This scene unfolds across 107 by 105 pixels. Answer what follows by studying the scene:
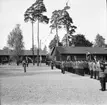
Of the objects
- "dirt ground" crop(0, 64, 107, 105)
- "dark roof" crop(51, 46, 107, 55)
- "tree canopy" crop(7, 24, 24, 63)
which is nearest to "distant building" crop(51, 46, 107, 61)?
"dark roof" crop(51, 46, 107, 55)

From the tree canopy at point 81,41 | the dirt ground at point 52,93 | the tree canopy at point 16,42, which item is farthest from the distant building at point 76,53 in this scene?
the dirt ground at point 52,93

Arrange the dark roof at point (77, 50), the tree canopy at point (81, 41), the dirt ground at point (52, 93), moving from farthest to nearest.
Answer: the tree canopy at point (81, 41)
the dark roof at point (77, 50)
the dirt ground at point (52, 93)

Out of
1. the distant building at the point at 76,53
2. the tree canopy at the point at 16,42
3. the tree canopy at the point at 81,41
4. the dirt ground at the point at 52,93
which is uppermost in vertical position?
the tree canopy at the point at 81,41

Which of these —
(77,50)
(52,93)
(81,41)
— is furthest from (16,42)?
(52,93)

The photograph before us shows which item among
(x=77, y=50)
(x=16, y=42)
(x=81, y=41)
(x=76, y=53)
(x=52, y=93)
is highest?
(x=81, y=41)

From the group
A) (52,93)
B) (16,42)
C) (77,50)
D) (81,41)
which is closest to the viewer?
(52,93)

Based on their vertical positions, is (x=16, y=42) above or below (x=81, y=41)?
below

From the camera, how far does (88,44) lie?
3159 inches

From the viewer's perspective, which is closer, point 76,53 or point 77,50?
point 76,53

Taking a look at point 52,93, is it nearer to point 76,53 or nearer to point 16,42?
point 76,53

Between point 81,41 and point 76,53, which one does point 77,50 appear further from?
point 81,41

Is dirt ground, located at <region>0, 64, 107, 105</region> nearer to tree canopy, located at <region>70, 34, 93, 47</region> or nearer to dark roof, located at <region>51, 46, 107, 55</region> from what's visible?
dark roof, located at <region>51, 46, 107, 55</region>

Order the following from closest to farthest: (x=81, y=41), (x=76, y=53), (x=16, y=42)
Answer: (x=76, y=53) < (x=16, y=42) < (x=81, y=41)

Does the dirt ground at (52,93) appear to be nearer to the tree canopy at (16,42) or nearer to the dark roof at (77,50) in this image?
the dark roof at (77,50)
